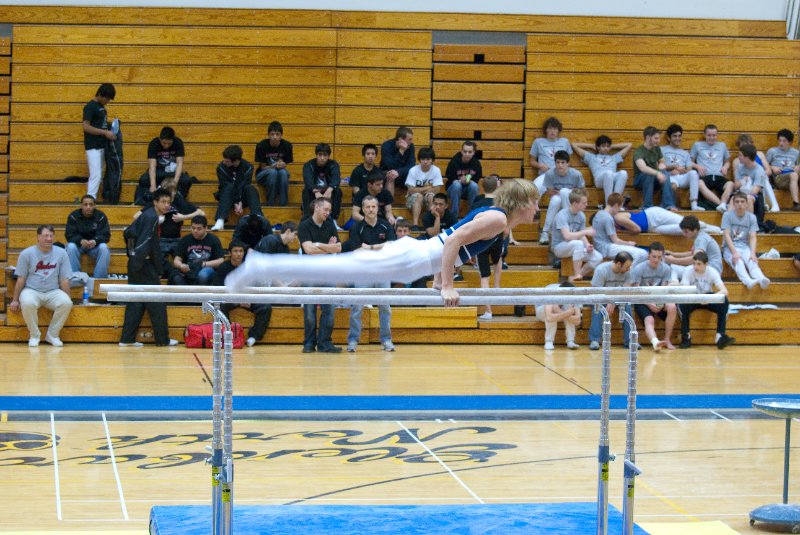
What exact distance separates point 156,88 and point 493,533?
39.4ft

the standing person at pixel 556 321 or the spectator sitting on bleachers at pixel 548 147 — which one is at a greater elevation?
the spectator sitting on bleachers at pixel 548 147

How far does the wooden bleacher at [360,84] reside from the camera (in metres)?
16.3

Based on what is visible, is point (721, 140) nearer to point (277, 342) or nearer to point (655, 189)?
point (655, 189)

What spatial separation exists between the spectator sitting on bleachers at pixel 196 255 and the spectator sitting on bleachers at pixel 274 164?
2137 mm

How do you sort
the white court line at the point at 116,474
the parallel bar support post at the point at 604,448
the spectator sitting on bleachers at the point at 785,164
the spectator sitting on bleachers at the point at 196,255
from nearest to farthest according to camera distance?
the parallel bar support post at the point at 604,448 < the white court line at the point at 116,474 < the spectator sitting on bleachers at the point at 196,255 < the spectator sitting on bleachers at the point at 785,164

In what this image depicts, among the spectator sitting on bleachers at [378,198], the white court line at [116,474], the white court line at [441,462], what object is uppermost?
the spectator sitting on bleachers at [378,198]

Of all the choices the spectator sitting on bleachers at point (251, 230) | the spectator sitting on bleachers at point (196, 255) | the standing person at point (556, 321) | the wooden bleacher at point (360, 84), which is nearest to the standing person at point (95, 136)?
the wooden bleacher at point (360, 84)

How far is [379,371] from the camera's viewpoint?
12.2 meters

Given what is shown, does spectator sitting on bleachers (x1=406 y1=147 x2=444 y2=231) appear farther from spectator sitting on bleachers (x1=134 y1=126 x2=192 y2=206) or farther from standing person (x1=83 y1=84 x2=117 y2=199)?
standing person (x1=83 y1=84 x2=117 y2=199)

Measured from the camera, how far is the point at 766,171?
1662 centimetres

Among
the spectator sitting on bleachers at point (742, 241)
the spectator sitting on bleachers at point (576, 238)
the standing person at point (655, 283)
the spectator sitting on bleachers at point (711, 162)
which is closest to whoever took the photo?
the standing person at point (655, 283)

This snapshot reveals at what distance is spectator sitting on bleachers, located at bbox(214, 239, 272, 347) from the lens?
43.8 ft

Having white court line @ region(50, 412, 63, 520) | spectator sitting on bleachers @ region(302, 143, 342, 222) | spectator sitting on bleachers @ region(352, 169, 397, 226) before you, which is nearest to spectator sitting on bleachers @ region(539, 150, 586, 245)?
spectator sitting on bleachers @ region(352, 169, 397, 226)

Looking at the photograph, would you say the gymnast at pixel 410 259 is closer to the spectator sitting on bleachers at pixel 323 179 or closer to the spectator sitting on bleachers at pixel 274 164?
the spectator sitting on bleachers at pixel 323 179
